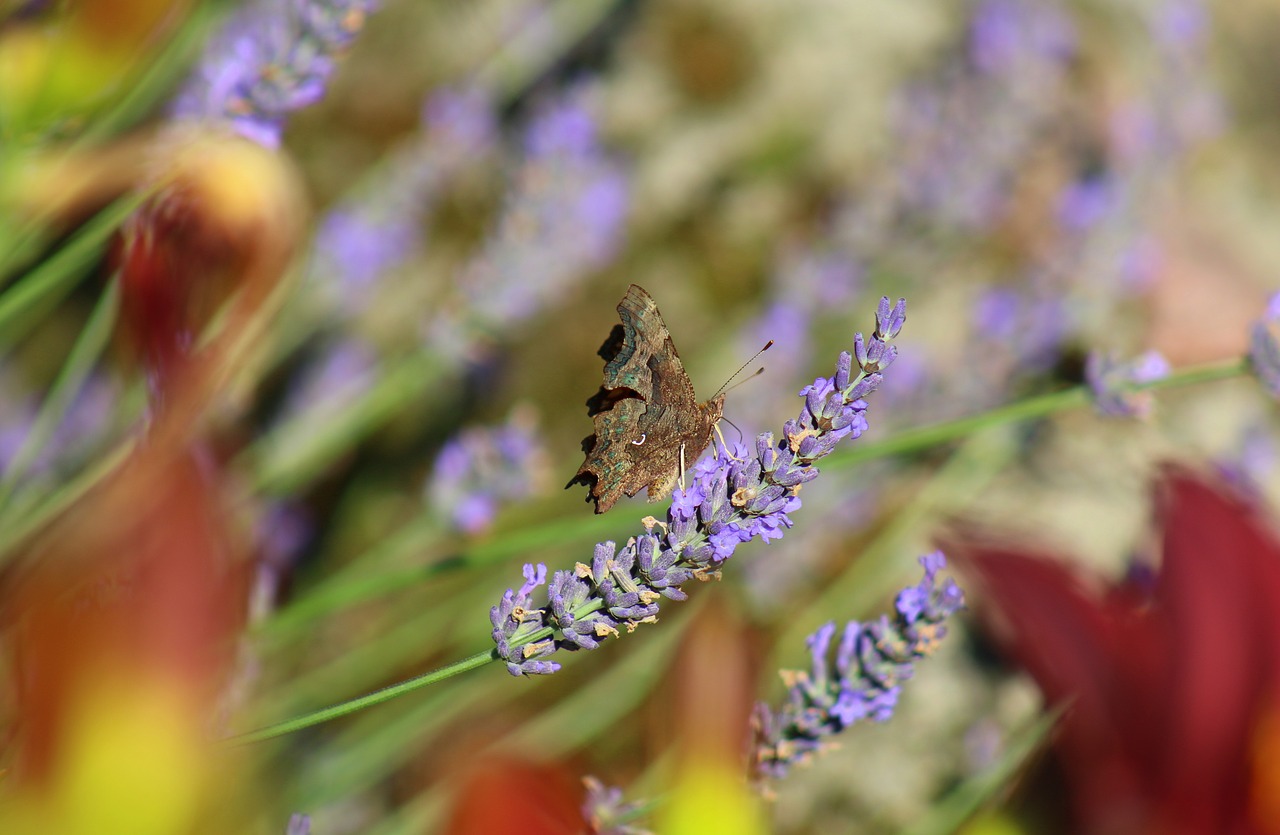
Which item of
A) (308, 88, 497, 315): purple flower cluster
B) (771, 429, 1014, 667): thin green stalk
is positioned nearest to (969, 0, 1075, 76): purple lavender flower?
(771, 429, 1014, 667): thin green stalk

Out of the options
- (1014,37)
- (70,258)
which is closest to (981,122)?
(1014,37)

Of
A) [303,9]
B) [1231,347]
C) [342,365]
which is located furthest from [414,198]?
[1231,347]

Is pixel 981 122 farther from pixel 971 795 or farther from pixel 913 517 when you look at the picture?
pixel 971 795

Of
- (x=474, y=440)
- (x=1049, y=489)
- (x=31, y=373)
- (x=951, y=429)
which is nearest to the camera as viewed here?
(x=951, y=429)

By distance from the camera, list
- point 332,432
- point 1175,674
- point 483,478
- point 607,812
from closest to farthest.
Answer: point 1175,674, point 607,812, point 483,478, point 332,432

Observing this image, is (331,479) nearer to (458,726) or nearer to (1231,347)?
(458,726)

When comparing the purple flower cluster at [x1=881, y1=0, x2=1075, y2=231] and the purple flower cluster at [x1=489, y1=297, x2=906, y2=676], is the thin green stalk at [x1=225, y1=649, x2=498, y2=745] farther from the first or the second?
the purple flower cluster at [x1=881, y1=0, x2=1075, y2=231]
